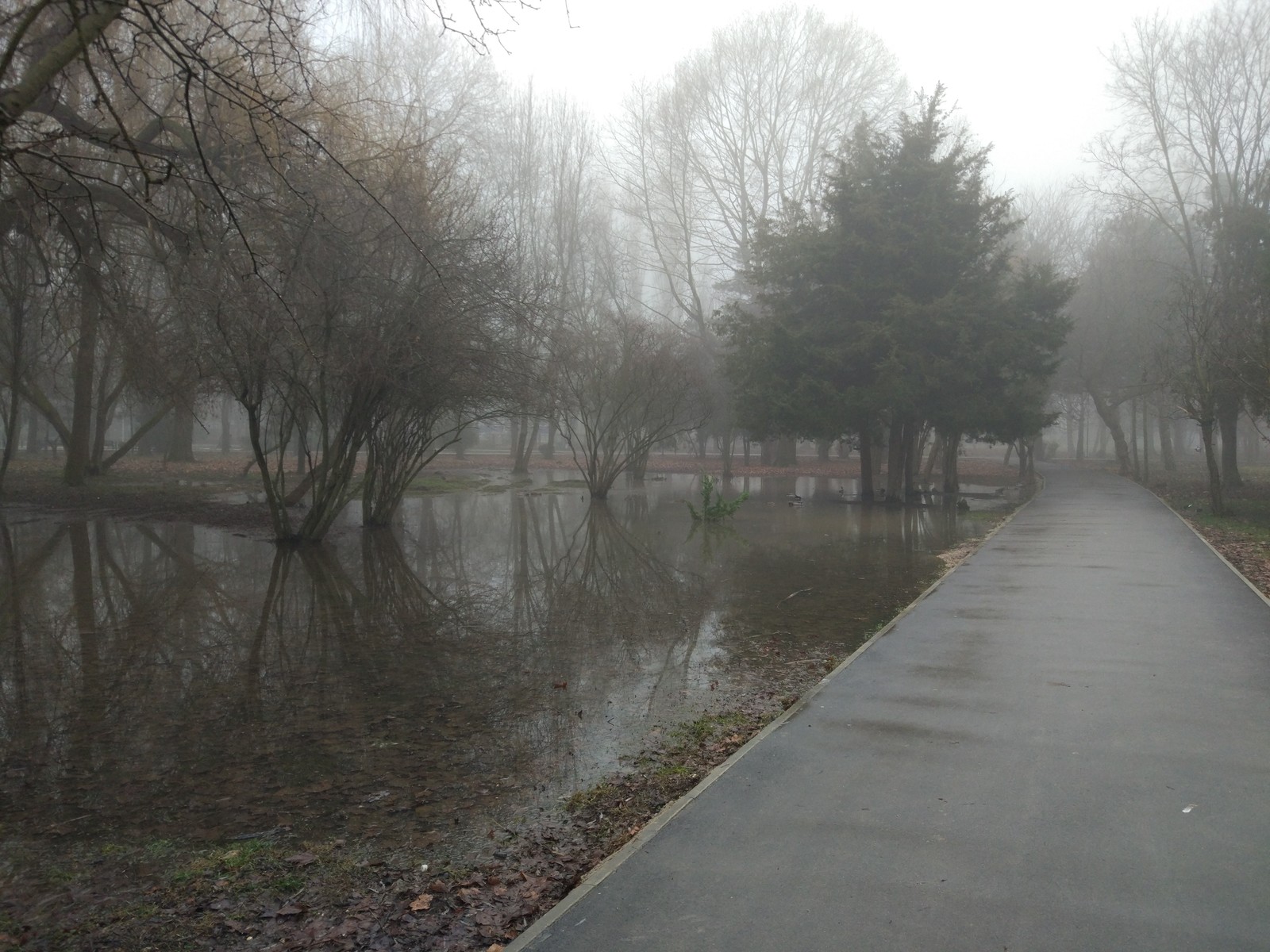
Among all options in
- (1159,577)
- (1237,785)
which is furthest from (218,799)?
(1159,577)

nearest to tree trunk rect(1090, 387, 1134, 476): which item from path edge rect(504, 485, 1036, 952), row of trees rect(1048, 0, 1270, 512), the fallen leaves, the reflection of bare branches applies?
row of trees rect(1048, 0, 1270, 512)

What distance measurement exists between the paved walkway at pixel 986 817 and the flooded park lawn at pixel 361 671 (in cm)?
93

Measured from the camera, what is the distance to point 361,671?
25.7 ft

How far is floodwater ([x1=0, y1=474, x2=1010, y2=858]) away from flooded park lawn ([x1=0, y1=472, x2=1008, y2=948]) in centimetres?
3

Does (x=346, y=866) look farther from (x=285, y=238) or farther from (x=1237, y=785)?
(x=285, y=238)

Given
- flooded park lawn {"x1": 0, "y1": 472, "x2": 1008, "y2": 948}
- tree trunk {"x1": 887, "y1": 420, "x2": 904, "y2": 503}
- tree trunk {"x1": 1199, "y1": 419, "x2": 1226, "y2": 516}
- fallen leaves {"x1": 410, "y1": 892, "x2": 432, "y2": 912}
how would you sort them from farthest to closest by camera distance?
tree trunk {"x1": 887, "y1": 420, "x2": 904, "y2": 503} → tree trunk {"x1": 1199, "y1": 419, "x2": 1226, "y2": 516} → flooded park lawn {"x1": 0, "y1": 472, "x2": 1008, "y2": 948} → fallen leaves {"x1": 410, "y1": 892, "x2": 432, "y2": 912}

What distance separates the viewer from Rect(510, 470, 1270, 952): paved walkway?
11.2 ft

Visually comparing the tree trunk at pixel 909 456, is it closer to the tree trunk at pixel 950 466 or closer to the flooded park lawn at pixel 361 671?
the tree trunk at pixel 950 466

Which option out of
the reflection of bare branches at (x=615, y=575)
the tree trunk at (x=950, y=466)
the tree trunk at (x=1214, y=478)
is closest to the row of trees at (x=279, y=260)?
the reflection of bare branches at (x=615, y=575)

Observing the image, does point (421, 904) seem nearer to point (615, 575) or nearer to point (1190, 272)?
point (615, 575)

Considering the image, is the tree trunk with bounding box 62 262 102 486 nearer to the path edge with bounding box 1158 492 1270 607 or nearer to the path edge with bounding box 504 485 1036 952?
the path edge with bounding box 504 485 1036 952

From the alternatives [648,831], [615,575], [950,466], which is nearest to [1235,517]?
[950,466]

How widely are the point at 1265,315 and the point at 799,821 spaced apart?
20.1m

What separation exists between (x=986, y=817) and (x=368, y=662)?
534 cm
